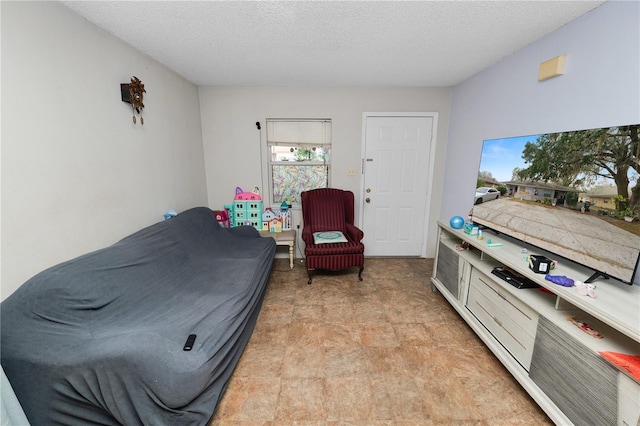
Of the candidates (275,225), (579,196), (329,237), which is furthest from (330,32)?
(275,225)

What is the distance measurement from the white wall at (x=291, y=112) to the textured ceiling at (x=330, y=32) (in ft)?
1.96

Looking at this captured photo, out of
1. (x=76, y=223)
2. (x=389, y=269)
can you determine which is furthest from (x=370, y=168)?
(x=76, y=223)

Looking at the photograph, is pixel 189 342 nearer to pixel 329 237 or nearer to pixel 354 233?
pixel 329 237

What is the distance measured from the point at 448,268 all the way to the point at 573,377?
1330 mm

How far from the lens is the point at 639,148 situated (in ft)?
4.31

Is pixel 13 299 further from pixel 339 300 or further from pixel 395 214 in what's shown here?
pixel 395 214

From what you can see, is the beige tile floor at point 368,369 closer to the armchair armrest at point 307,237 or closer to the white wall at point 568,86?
the armchair armrest at point 307,237

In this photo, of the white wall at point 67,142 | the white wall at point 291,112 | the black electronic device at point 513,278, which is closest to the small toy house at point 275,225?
the white wall at point 291,112

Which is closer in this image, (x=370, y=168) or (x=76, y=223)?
(x=76, y=223)

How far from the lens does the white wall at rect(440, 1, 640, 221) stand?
1.47 m

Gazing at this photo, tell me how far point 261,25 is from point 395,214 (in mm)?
2834

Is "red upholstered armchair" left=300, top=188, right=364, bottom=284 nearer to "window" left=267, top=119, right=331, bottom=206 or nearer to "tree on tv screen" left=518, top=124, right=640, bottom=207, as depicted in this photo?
"window" left=267, top=119, right=331, bottom=206

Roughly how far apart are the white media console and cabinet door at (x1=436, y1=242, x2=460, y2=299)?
0.86 feet

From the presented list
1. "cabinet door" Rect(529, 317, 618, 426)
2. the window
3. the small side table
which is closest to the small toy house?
the small side table
